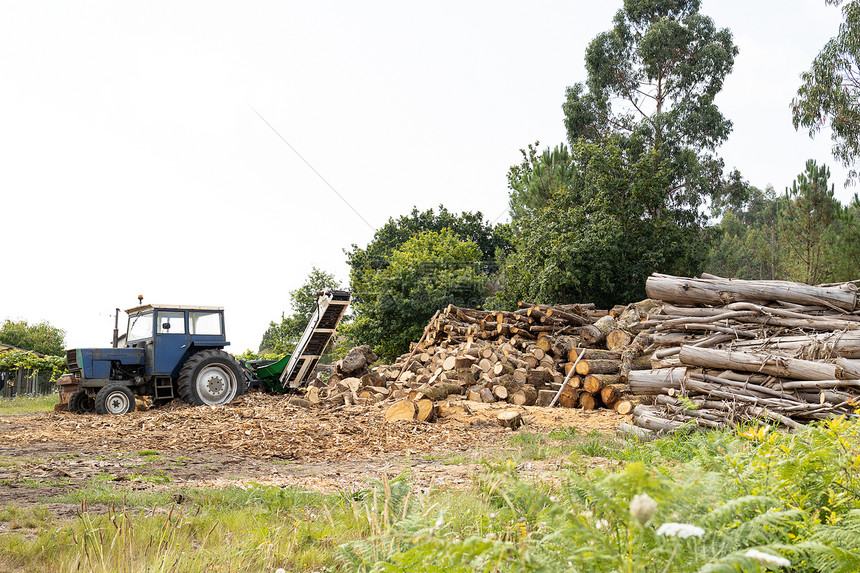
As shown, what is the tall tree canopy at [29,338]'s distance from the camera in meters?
44.8

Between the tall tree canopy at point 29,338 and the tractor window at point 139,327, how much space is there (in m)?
34.7

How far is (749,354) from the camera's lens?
7762mm

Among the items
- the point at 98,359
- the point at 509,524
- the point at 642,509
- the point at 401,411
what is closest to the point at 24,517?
the point at 509,524

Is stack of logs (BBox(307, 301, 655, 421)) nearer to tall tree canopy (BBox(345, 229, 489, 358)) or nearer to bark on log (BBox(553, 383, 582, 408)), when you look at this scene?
bark on log (BBox(553, 383, 582, 408))

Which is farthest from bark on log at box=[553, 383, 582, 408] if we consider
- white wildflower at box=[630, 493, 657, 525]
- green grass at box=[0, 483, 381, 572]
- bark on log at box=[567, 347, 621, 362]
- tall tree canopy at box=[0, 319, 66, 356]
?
tall tree canopy at box=[0, 319, 66, 356]

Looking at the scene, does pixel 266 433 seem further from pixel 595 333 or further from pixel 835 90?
pixel 835 90

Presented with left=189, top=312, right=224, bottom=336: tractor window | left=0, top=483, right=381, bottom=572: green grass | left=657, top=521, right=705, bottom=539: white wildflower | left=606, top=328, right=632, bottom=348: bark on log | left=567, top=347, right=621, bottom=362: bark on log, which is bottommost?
left=0, top=483, right=381, bottom=572: green grass

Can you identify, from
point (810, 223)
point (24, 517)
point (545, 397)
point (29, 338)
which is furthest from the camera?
point (29, 338)

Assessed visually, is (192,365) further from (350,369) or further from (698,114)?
(698,114)

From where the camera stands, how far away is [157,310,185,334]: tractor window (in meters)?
13.8

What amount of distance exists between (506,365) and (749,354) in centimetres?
568

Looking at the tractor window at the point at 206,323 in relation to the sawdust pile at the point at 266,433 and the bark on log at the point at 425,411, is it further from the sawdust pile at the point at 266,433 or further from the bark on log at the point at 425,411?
the bark on log at the point at 425,411

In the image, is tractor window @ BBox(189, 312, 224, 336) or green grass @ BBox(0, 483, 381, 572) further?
tractor window @ BBox(189, 312, 224, 336)

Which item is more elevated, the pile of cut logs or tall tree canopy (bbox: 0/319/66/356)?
tall tree canopy (bbox: 0/319/66/356)
